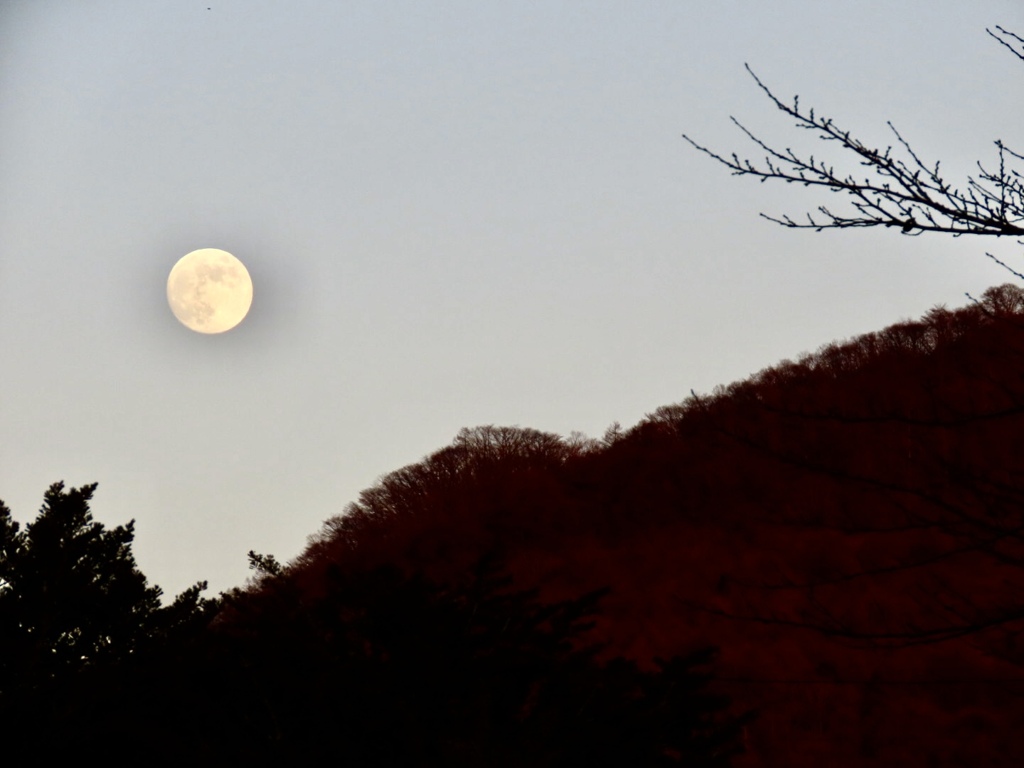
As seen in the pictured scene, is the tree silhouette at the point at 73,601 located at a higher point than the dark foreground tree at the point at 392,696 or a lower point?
higher

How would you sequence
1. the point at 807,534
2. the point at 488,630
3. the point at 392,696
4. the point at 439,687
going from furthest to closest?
the point at 807,534
the point at 488,630
the point at 439,687
the point at 392,696

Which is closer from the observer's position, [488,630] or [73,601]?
[488,630]

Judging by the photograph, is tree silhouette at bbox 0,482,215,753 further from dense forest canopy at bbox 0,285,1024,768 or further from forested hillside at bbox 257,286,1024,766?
forested hillside at bbox 257,286,1024,766

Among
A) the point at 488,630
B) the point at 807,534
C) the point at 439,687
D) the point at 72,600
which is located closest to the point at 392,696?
the point at 439,687

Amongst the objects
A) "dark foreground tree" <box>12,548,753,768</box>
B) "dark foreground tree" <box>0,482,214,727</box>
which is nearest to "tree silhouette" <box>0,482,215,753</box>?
"dark foreground tree" <box>0,482,214,727</box>

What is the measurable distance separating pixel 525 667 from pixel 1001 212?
354 cm

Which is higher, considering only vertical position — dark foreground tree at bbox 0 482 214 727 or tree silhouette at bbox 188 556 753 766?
dark foreground tree at bbox 0 482 214 727

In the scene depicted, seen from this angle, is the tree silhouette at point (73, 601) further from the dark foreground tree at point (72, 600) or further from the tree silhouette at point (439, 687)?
the tree silhouette at point (439, 687)

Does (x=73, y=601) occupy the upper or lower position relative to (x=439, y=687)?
upper

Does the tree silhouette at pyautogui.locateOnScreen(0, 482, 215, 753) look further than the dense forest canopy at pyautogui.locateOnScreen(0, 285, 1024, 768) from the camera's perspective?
Yes

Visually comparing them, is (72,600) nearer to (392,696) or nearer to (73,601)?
(73,601)

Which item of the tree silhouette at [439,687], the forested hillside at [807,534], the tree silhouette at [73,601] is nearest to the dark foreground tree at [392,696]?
the tree silhouette at [439,687]

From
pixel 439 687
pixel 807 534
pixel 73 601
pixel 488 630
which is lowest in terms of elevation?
pixel 807 534

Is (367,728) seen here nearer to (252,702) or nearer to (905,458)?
(252,702)
